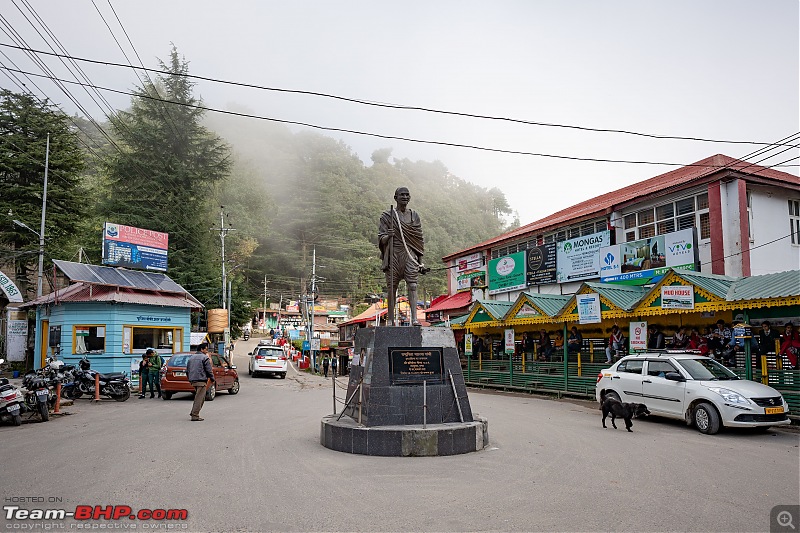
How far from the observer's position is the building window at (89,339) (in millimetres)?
21438

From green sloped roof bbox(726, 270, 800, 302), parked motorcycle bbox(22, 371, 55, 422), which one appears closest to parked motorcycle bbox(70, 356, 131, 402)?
parked motorcycle bbox(22, 371, 55, 422)

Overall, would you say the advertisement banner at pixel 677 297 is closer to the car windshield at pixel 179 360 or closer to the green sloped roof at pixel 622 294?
the green sloped roof at pixel 622 294

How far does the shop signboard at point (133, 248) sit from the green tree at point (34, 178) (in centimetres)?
702

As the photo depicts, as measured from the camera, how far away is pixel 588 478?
6797 mm

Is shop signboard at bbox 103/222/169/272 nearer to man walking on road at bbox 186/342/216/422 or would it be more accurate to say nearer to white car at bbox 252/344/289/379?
white car at bbox 252/344/289/379

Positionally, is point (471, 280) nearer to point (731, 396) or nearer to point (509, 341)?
point (509, 341)

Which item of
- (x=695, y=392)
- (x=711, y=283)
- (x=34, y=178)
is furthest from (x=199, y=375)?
(x=34, y=178)

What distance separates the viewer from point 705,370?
11.7 metres

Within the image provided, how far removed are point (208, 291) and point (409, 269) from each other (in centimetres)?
3067

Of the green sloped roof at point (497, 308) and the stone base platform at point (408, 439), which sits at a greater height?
the green sloped roof at point (497, 308)

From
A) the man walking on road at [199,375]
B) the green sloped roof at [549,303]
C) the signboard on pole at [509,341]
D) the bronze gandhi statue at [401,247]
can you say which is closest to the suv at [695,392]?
the bronze gandhi statue at [401,247]

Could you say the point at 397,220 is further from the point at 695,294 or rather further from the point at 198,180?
the point at 198,180

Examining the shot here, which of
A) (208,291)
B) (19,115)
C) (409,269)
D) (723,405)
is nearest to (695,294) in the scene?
(723,405)

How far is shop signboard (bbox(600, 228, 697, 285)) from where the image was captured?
20703 millimetres
